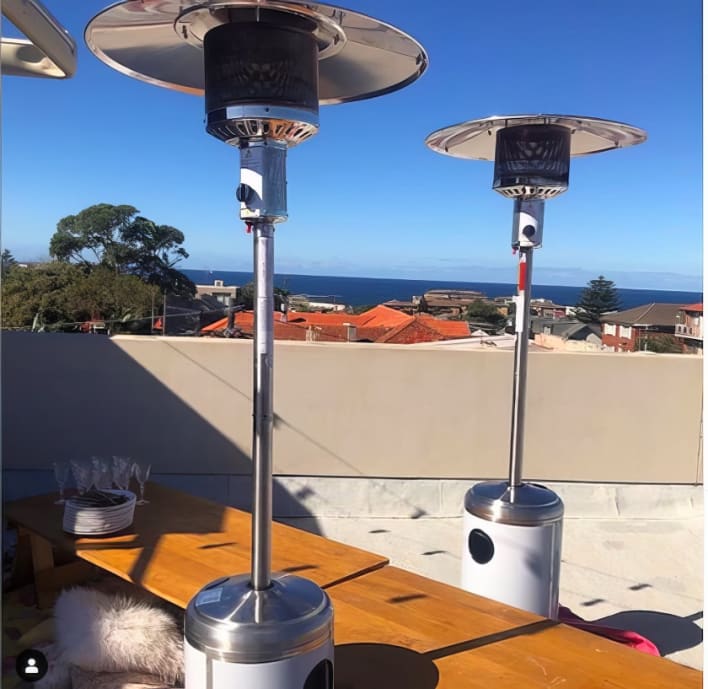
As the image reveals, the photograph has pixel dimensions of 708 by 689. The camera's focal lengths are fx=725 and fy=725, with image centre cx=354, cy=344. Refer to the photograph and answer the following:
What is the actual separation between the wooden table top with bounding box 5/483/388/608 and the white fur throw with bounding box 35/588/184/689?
A: 0.13 meters

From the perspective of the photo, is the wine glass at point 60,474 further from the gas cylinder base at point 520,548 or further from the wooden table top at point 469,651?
the gas cylinder base at point 520,548

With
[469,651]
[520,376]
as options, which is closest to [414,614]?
[469,651]

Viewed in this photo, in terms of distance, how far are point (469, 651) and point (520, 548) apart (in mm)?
690

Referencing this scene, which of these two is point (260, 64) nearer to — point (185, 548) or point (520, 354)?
point (520, 354)

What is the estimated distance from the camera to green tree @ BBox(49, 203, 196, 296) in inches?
555

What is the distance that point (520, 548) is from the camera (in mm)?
2404

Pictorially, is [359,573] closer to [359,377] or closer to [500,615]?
[500,615]

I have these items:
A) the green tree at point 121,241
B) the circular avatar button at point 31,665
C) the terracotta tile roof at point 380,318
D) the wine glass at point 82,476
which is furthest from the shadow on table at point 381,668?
the green tree at point 121,241

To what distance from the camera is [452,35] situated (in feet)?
36.6

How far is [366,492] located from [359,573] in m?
2.33

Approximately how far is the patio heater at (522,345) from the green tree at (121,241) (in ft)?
38.1

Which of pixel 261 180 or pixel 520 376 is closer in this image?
pixel 261 180

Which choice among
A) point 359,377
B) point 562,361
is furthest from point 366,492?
point 562,361

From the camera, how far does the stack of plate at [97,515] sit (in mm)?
2672
